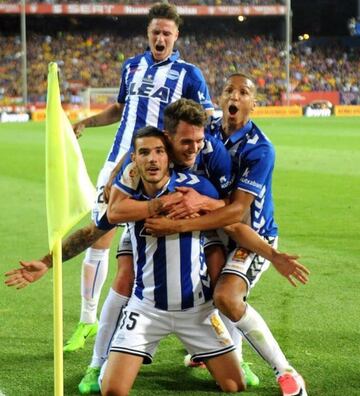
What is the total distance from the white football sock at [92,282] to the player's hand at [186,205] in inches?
63.7

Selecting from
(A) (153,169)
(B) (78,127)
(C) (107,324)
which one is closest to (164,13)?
(B) (78,127)

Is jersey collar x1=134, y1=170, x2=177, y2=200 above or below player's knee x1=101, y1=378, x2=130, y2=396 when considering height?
above

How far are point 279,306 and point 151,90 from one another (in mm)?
1974

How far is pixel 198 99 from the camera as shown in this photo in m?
6.47

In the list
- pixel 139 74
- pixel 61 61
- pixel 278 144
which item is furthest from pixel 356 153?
pixel 61 61

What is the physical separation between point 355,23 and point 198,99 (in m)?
50.3

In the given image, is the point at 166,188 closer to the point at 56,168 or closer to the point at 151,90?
the point at 56,168

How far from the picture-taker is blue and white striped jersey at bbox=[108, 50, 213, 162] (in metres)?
6.49

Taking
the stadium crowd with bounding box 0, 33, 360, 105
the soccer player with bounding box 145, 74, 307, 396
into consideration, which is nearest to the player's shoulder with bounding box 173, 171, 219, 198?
the soccer player with bounding box 145, 74, 307, 396

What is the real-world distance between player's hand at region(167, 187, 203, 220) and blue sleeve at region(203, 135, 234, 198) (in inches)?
9.8

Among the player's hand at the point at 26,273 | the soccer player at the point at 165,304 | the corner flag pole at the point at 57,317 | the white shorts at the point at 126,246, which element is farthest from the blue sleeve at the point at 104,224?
the corner flag pole at the point at 57,317

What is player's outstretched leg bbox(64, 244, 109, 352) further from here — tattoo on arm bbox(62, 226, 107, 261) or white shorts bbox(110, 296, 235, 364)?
white shorts bbox(110, 296, 235, 364)

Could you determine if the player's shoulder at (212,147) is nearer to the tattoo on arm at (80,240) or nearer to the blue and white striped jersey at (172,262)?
the blue and white striped jersey at (172,262)

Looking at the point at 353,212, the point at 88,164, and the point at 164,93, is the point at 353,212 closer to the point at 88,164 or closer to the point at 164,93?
the point at 164,93
